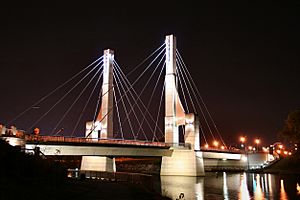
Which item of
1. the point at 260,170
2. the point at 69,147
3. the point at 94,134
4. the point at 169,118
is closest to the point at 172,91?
the point at 169,118

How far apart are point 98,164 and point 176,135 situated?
13.5 meters

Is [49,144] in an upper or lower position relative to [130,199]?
upper

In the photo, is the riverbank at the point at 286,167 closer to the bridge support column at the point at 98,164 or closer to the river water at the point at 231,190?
the river water at the point at 231,190

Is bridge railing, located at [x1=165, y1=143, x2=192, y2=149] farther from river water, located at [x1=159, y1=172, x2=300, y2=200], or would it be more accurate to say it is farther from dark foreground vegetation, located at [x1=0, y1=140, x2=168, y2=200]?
dark foreground vegetation, located at [x1=0, y1=140, x2=168, y2=200]

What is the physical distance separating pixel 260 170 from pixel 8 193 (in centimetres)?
6922

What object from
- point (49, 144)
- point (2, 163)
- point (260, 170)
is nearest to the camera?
point (2, 163)

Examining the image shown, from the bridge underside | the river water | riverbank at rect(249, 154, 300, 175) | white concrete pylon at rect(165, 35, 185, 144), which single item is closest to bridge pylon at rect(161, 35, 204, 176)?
white concrete pylon at rect(165, 35, 185, 144)

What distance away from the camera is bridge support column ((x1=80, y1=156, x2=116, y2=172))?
54.8 metres

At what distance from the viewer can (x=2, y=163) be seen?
15.9 meters

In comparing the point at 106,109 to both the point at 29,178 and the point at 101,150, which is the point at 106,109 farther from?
the point at 29,178

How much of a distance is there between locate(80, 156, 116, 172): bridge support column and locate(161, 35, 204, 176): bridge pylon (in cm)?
858

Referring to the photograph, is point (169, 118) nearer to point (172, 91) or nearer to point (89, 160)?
point (172, 91)

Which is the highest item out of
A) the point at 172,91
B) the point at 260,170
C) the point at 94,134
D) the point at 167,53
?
the point at 167,53

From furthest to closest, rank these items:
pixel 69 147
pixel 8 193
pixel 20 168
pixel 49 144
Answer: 1. pixel 69 147
2. pixel 49 144
3. pixel 20 168
4. pixel 8 193
